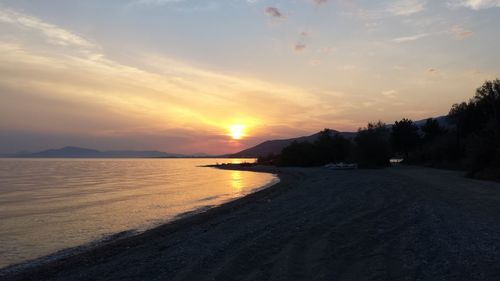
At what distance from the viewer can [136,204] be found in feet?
97.3

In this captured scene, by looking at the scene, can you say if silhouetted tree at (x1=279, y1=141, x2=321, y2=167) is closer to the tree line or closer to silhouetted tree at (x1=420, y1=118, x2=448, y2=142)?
the tree line

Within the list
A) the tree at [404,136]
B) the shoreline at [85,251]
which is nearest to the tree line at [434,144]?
the tree at [404,136]

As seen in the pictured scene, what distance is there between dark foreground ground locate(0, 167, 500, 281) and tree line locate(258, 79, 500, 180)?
882 inches

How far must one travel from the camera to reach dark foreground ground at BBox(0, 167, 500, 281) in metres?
8.78

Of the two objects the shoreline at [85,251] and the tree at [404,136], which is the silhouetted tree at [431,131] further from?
the shoreline at [85,251]

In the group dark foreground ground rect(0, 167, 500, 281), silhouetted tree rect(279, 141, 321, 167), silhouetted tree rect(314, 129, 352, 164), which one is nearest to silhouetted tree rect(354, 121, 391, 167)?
silhouetted tree rect(314, 129, 352, 164)

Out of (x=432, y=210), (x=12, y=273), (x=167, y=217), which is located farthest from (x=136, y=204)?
(x=432, y=210)

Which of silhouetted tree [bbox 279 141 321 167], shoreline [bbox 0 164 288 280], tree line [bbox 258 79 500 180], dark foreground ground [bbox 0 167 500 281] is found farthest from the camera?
silhouetted tree [bbox 279 141 321 167]

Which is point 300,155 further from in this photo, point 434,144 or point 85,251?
point 85,251

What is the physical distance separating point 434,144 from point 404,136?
79.7 ft

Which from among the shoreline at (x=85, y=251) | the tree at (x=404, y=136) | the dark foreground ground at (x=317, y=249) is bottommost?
the shoreline at (x=85, y=251)

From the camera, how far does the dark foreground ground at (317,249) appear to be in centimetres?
878

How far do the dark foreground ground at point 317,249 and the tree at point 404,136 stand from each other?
276 ft

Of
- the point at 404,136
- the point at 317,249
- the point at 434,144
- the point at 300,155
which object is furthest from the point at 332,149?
the point at 317,249
